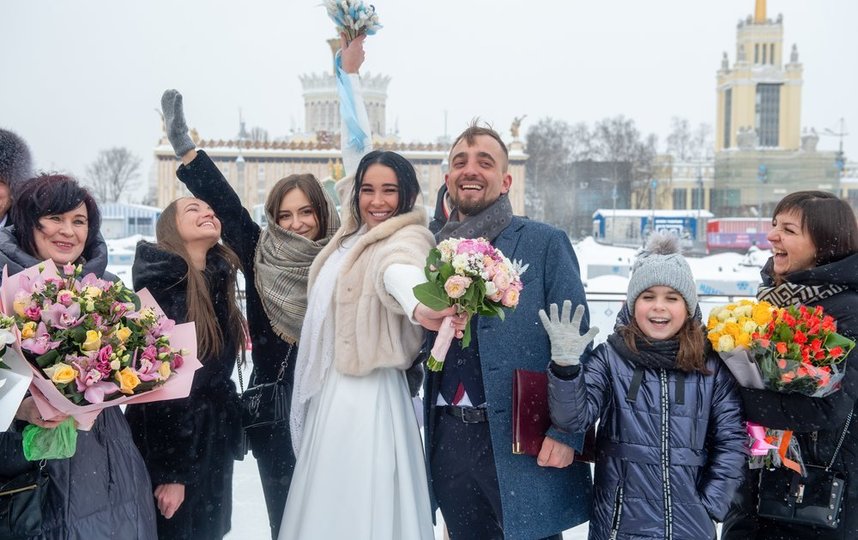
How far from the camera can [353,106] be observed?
3.39 m

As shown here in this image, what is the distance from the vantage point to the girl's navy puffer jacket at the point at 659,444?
8.36 feet

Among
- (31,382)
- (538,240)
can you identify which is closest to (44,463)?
(31,382)

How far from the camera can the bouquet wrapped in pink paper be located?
2.15 meters

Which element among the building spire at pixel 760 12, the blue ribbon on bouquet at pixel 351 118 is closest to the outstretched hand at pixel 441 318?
the blue ribbon on bouquet at pixel 351 118

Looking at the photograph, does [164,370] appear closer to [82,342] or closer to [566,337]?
[82,342]

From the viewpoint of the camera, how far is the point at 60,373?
2109 mm

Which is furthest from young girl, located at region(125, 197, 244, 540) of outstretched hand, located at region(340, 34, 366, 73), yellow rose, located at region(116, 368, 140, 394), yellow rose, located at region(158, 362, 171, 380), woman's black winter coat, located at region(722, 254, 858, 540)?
woman's black winter coat, located at region(722, 254, 858, 540)

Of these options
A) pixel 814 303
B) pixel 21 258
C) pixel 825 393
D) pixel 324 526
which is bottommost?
pixel 324 526

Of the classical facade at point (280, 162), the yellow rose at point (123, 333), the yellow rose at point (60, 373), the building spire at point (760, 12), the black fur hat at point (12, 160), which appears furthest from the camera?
the building spire at point (760, 12)

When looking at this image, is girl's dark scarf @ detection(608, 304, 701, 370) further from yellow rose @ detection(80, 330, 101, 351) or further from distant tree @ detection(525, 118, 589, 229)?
distant tree @ detection(525, 118, 589, 229)

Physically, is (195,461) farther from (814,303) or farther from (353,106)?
(814,303)

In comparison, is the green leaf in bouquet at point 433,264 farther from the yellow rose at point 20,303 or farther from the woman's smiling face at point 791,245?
the woman's smiling face at point 791,245

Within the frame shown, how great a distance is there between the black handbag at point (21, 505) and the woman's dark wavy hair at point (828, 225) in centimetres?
266

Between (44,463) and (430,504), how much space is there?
1.25 metres
